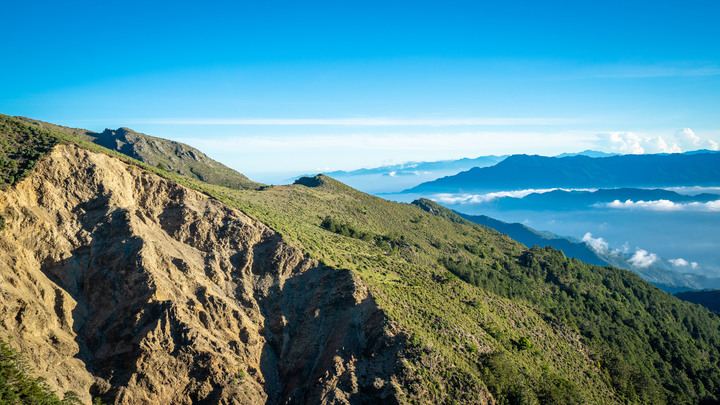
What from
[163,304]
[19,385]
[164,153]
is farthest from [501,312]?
[164,153]

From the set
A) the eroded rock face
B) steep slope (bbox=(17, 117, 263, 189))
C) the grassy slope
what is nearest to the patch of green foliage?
the eroded rock face

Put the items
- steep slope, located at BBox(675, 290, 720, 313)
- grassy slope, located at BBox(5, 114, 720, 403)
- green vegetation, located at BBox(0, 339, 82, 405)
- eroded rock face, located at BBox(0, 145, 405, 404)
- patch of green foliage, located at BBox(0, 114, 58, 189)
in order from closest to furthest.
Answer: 1. green vegetation, located at BBox(0, 339, 82, 405)
2. eroded rock face, located at BBox(0, 145, 405, 404)
3. patch of green foliage, located at BBox(0, 114, 58, 189)
4. grassy slope, located at BBox(5, 114, 720, 403)
5. steep slope, located at BBox(675, 290, 720, 313)

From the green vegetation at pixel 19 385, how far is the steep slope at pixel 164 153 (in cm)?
9429

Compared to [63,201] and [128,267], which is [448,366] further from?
[63,201]

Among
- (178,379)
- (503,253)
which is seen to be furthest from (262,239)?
(503,253)

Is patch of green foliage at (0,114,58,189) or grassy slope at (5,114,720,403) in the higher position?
patch of green foliage at (0,114,58,189)

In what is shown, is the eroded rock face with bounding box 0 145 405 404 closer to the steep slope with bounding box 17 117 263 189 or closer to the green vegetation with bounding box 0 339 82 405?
the green vegetation with bounding box 0 339 82 405

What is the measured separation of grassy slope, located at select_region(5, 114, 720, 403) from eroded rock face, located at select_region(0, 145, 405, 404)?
206 inches

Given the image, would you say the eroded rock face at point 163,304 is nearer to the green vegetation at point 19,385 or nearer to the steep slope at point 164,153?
the green vegetation at point 19,385

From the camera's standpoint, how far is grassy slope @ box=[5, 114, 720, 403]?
126 feet

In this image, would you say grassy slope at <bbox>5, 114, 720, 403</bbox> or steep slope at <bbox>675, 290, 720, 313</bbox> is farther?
steep slope at <bbox>675, 290, 720, 313</bbox>

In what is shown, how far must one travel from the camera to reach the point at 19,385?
982 inches

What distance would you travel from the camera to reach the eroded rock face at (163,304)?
3123 centimetres

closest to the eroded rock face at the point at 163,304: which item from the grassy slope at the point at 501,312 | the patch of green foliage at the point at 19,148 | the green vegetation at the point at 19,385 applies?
the patch of green foliage at the point at 19,148
